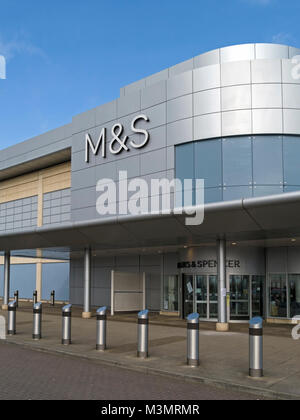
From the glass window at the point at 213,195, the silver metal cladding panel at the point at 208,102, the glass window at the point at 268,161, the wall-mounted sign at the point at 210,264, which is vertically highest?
the silver metal cladding panel at the point at 208,102

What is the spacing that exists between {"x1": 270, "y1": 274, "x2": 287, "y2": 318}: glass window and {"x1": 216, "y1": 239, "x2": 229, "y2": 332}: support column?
179 inches

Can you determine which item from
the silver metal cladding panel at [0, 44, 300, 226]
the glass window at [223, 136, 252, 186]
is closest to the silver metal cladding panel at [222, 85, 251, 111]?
the silver metal cladding panel at [0, 44, 300, 226]

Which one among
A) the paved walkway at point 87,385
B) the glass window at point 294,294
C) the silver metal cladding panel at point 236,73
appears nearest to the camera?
the paved walkway at point 87,385

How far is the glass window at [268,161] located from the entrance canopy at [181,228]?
4044 mm

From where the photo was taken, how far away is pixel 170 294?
24.4 m

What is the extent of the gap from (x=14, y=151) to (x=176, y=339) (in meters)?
28.2

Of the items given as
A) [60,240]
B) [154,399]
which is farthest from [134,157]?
[154,399]

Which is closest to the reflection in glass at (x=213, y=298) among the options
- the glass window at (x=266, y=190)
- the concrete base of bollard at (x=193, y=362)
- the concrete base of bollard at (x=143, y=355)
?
the glass window at (x=266, y=190)

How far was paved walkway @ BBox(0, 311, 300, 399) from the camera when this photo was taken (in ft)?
27.1

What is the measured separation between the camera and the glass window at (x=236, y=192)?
822 inches

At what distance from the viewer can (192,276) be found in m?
21.1

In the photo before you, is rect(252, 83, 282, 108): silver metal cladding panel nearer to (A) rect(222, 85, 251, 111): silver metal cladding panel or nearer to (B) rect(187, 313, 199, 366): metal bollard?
(A) rect(222, 85, 251, 111): silver metal cladding panel

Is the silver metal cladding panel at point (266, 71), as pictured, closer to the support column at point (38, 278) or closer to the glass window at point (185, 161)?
the glass window at point (185, 161)

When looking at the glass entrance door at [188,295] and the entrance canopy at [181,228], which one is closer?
the entrance canopy at [181,228]
